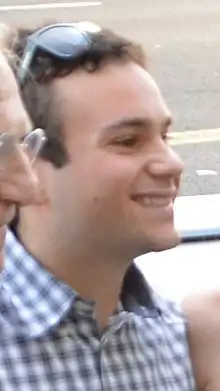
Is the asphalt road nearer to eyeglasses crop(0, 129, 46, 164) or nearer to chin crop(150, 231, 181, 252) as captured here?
chin crop(150, 231, 181, 252)

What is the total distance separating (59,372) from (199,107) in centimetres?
110

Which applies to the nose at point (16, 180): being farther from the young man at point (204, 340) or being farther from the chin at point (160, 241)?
the young man at point (204, 340)

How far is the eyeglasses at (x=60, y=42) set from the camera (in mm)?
1308

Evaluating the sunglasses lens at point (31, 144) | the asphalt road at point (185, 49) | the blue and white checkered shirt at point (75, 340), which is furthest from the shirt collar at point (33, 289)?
the asphalt road at point (185, 49)

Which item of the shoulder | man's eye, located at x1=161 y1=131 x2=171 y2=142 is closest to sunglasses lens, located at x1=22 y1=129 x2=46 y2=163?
man's eye, located at x1=161 y1=131 x2=171 y2=142

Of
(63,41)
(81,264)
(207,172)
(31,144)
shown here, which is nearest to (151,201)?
(81,264)

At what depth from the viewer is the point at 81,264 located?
1.33 meters

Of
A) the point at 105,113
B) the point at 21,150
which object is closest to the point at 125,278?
the point at 105,113

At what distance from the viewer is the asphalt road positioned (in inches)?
85.7

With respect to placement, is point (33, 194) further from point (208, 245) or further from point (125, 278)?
point (208, 245)

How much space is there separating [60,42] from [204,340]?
45cm

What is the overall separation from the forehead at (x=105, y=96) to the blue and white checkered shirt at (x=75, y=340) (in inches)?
6.7

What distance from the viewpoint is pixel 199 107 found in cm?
230

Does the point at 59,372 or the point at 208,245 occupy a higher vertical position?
the point at 59,372
